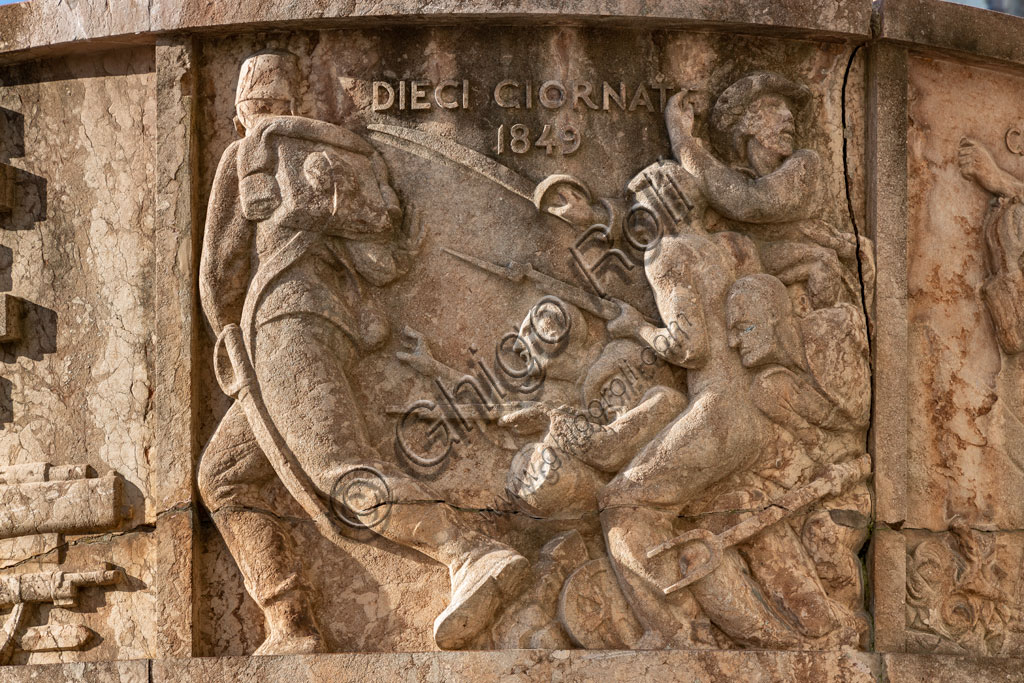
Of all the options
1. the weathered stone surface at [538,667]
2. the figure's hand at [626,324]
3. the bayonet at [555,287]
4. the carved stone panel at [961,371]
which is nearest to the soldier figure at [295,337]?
the weathered stone surface at [538,667]

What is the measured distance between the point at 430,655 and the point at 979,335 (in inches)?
115

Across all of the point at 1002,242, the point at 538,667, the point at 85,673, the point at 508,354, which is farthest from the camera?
the point at 1002,242

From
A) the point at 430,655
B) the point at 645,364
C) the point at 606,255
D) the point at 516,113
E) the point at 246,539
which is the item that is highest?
the point at 516,113

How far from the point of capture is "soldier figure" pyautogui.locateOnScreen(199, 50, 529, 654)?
6480 mm

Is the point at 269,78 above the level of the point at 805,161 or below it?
above

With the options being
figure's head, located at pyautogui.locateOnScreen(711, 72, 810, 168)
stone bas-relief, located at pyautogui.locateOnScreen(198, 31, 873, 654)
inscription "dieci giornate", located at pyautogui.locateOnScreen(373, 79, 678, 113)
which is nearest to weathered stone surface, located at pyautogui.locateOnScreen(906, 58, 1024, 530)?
stone bas-relief, located at pyautogui.locateOnScreen(198, 31, 873, 654)

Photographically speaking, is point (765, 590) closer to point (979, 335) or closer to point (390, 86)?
point (979, 335)

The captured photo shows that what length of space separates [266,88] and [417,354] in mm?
1355

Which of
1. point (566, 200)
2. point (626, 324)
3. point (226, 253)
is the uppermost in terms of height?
point (566, 200)

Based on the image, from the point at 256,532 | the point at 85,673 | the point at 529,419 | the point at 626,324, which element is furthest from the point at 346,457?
the point at 85,673

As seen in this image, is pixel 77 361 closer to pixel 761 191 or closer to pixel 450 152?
pixel 450 152

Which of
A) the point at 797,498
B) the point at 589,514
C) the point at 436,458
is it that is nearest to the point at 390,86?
the point at 436,458

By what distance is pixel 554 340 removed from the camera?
6.64 meters

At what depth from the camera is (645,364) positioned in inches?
261
